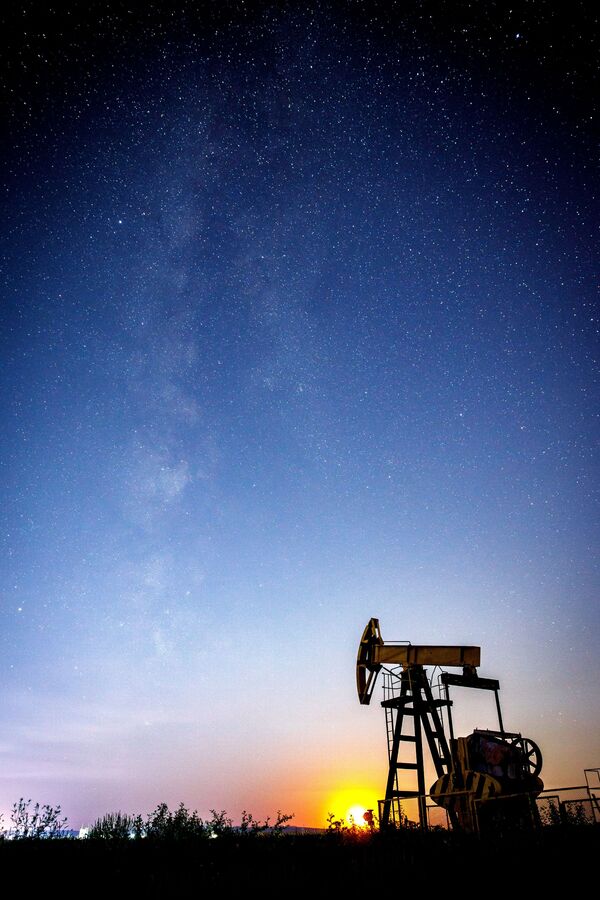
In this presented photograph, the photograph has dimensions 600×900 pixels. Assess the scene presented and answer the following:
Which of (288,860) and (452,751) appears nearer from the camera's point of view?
(288,860)

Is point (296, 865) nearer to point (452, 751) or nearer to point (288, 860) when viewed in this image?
point (288, 860)

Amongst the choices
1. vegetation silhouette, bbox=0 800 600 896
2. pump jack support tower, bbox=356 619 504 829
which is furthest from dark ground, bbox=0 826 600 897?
pump jack support tower, bbox=356 619 504 829

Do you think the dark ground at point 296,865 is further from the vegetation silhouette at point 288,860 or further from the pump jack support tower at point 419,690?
the pump jack support tower at point 419,690

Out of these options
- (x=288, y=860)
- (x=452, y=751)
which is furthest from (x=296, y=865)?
(x=452, y=751)

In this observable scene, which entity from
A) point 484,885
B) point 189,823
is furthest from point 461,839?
point 189,823

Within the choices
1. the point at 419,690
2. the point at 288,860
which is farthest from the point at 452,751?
the point at 288,860

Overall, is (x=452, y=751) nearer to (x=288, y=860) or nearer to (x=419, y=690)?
(x=419, y=690)

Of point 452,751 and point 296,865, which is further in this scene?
point 452,751

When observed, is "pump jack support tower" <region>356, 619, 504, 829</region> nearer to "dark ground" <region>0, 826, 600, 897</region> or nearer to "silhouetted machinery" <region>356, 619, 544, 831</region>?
Answer: "silhouetted machinery" <region>356, 619, 544, 831</region>

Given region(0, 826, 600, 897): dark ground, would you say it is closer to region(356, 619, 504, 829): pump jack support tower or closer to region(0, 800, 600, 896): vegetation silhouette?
region(0, 800, 600, 896): vegetation silhouette

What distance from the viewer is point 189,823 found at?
1085 centimetres

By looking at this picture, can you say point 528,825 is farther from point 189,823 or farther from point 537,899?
point 537,899

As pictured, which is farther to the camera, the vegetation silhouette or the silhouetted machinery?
the silhouetted machinery

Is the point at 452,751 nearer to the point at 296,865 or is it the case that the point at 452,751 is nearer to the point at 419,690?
the point at 419,690
